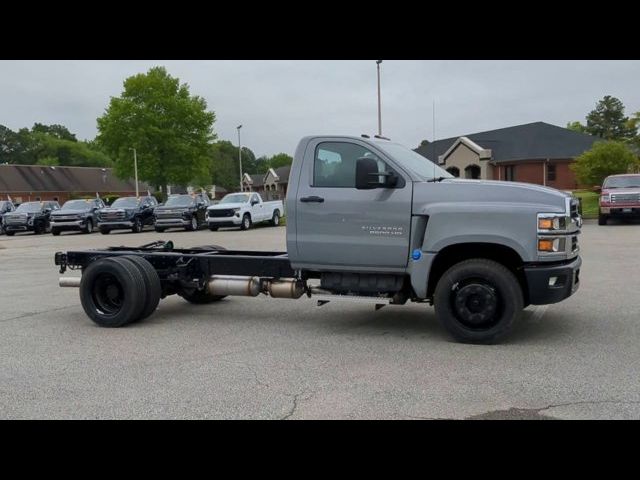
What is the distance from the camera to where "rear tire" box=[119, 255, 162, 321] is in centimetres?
777

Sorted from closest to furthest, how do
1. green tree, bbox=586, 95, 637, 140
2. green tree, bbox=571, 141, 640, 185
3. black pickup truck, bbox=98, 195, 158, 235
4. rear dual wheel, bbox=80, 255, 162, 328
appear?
rear dual wheel, bbox=80, 255, 162, 328
black pickup truck, bbox=98, 195, 158, 235
green tree, bbox=571, 141, 640, 185
green tree, bbox=586, 95, 637, 140

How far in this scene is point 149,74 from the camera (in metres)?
57.0

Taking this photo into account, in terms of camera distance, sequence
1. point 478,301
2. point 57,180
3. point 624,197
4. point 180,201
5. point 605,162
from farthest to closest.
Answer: point 57,180 < point 605,162 < point 180,201 < point 624,197 < point 478,301

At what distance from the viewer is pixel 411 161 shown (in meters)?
7.12

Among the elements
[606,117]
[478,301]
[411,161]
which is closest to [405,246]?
[478,301]

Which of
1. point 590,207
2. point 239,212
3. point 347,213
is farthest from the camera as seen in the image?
point 590,207

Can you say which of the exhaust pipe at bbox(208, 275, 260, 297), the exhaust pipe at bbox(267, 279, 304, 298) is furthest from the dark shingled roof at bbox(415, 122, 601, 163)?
the exhaust pipe at bbox(267, 279, 304, 298)

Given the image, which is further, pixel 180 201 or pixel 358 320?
pixel 180 201

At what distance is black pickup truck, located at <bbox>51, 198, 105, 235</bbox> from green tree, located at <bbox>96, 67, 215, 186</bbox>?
2501 centimetres

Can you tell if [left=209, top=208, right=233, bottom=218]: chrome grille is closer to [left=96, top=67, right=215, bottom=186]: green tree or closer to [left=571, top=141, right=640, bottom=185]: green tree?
[left=571, top=141, right=640, bottom=185]: green tree

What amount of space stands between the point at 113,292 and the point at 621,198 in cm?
2060

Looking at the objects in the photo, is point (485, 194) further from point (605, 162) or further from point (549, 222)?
point (605, 162)
